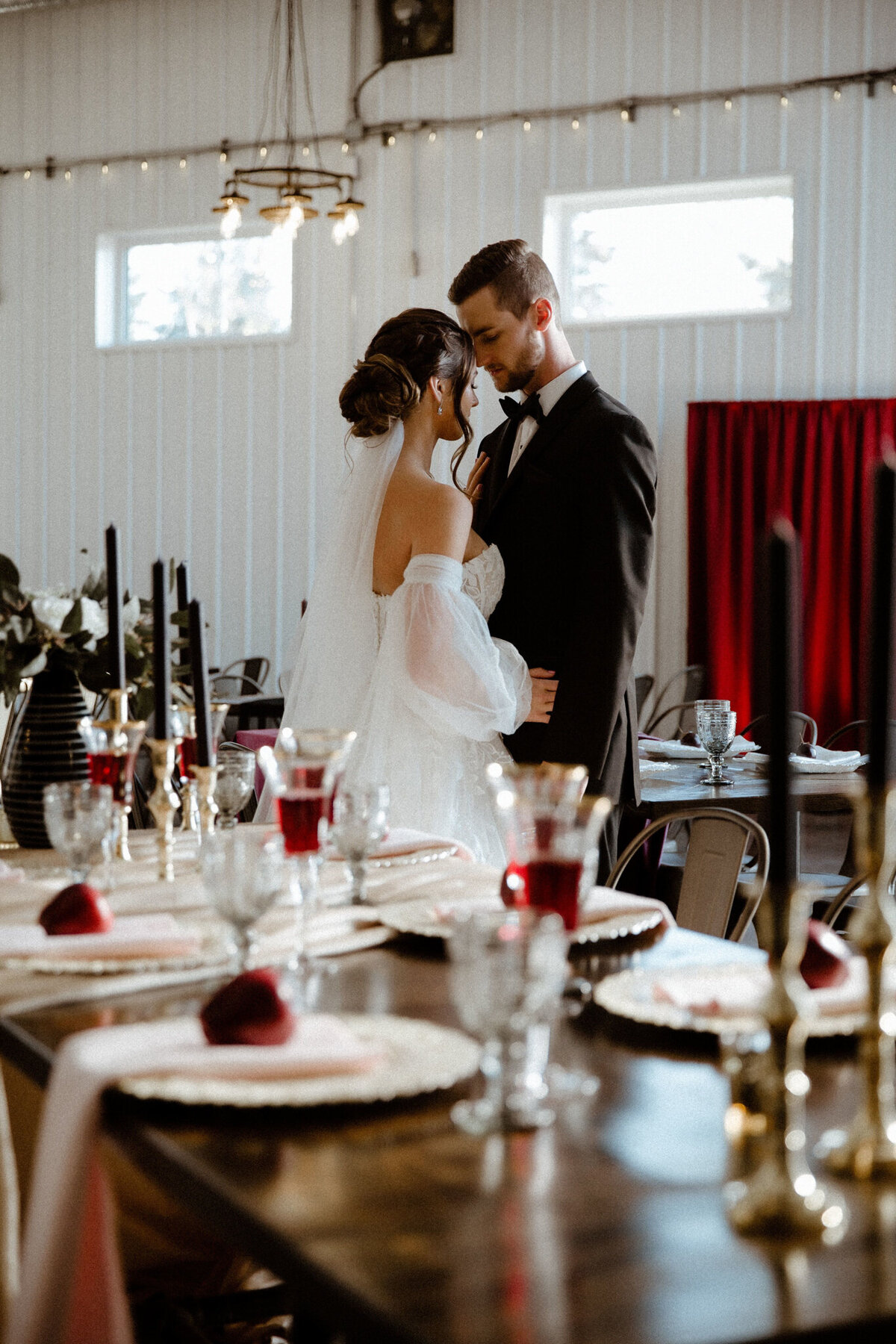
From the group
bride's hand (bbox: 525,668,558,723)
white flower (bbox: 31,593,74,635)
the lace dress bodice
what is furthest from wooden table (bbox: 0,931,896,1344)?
the lace dress bodice

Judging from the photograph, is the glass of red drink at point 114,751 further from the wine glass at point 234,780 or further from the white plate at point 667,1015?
the white plate at point 667,1015

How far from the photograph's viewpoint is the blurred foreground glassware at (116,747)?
6.61 feet

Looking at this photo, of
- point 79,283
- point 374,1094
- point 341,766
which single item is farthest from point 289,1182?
point 79,283

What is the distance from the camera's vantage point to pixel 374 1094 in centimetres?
113

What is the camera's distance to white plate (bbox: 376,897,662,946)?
1.70 m

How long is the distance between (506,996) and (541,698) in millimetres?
2100

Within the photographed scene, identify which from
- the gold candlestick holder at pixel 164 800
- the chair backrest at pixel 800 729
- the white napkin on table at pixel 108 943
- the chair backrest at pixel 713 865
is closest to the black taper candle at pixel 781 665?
the white napkin on table at pixel 108 943

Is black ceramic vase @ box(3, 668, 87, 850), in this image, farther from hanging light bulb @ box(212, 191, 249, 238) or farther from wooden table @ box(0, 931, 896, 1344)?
hanging light bulb @ box(212, 191, 249, 238)

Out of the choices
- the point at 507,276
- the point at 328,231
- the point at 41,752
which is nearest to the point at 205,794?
the point at 41,752

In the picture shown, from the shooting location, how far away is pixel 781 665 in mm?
912

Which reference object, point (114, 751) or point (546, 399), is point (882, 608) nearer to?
point (114, 751)

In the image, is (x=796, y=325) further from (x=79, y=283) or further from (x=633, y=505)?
(x=633, y=505)

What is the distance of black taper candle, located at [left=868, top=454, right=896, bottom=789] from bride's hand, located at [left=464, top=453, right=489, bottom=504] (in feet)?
8.31

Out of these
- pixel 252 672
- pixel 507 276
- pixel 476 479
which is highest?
pixel 507 276
